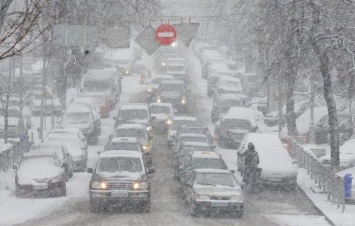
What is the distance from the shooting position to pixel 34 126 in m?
51.0

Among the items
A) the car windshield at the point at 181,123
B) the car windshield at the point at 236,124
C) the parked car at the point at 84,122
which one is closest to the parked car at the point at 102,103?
the parked car at the point at 84,122

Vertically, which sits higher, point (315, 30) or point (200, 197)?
point (315, 30)

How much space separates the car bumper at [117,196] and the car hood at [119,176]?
40 centimetres

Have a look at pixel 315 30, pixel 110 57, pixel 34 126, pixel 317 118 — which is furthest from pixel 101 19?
pixel 110 57

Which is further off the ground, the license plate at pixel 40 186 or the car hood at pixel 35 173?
the car hood at pixel 35 173

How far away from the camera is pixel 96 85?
53.9 meters

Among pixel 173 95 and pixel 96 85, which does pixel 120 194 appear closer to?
pixel 96 85

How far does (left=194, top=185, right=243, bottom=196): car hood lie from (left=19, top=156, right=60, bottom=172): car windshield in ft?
19.2

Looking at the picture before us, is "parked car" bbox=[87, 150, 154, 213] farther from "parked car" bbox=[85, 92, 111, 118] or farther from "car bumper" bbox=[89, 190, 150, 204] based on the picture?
"parked car" bbox=[85, 92, 111, 118]

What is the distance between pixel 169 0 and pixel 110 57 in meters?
12.8

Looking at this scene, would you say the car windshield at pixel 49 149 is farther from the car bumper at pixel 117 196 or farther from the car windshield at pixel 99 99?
the car windshield at pixel 99 99

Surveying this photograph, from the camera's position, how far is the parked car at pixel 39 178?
1054 inches

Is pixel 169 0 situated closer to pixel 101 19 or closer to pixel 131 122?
pixel 131 122

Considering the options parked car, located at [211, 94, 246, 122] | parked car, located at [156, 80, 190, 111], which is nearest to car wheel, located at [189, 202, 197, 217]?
parked car, located at [211, 94, 246, 122]
